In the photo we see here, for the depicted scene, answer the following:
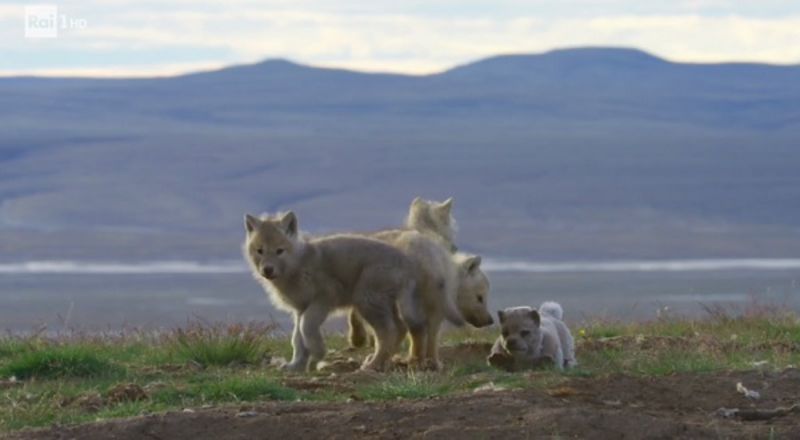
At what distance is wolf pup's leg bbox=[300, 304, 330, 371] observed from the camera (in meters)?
14.2

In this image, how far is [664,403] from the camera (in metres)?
11.1

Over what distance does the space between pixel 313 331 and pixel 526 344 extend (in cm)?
158

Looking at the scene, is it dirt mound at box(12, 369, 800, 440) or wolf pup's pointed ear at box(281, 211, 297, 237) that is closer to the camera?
dirt mound at box(12, 369, 800, 440)

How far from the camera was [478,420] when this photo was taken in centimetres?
1016

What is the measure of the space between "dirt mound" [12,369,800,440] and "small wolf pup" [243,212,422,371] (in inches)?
126

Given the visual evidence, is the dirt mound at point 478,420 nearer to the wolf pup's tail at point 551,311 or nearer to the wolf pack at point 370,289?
the wolf pack at point 370,289

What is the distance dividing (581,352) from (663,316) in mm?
3391

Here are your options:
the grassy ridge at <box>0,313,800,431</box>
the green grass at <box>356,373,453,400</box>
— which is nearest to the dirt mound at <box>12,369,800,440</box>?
the green grass at <box>356,373,453,400</box>

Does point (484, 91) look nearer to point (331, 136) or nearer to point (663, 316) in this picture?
point (331, 136)

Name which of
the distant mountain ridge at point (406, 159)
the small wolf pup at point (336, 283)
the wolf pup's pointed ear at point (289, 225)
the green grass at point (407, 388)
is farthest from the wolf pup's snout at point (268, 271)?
the distant mountain ridge at point (406, 159)

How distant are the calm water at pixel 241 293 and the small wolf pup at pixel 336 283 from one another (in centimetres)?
1587

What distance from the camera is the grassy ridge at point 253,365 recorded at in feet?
38.6

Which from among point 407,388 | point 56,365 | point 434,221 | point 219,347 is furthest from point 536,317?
point 434,221

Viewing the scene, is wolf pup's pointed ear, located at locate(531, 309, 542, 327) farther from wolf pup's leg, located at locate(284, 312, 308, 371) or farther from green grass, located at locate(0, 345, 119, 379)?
green grass, located at locate(0, 345, 119, 379)
